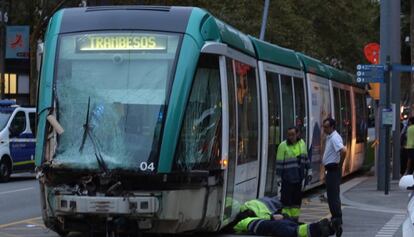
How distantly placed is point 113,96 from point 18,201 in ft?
23.9

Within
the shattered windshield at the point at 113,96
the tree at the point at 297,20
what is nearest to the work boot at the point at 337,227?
the shattered windshield at the point at 113,96

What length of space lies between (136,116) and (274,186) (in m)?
4.58

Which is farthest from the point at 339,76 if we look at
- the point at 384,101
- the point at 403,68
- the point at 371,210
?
the point at 371,210

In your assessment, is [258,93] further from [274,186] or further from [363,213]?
[363,213]

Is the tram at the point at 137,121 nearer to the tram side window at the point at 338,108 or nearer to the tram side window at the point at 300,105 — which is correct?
the tram side window at the point at 300,105

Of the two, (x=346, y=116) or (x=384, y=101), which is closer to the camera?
(x=384, y=101)

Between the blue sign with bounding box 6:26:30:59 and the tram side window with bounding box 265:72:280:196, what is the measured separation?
70.0ft

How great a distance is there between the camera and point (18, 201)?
1556 centimetres

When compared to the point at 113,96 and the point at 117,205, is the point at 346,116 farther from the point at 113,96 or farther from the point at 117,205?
the point at 117,205

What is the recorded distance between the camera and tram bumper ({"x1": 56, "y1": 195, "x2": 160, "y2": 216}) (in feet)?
28.6

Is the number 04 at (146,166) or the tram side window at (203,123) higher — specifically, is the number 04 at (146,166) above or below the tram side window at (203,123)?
below

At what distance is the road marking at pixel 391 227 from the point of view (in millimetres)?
11125

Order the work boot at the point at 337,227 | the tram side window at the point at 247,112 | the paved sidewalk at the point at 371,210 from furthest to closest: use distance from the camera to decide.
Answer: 1. the paved sidewalk at the point at 371,210
2. the tram side window at the point at 247,112
3. the work boot at the point at 337,227

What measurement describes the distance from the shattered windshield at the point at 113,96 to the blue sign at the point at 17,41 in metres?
23.5
